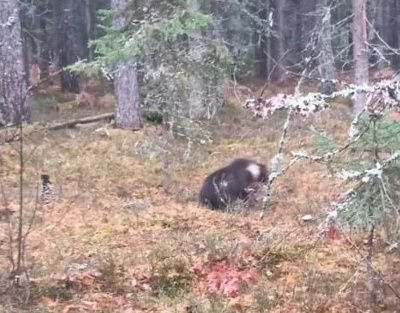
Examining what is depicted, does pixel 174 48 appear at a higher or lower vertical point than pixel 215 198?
higher

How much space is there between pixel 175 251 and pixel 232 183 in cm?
384

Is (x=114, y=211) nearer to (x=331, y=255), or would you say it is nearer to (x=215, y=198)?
(x=215, y=198)

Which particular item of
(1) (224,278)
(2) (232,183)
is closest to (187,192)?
(2) (232,183)

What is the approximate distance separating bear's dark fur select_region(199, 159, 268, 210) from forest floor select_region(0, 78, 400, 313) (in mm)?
337

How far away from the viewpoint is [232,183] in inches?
455

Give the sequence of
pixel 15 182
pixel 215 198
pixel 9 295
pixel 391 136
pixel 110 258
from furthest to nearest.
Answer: pixel 15 182, pixel 215 198, pixel 110 258, pixel 9 295, pixel 391 136

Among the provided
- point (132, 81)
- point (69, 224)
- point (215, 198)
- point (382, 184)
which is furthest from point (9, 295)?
point (132, 81)

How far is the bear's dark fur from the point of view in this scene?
1137cm

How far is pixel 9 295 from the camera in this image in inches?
255

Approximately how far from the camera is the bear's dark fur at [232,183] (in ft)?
37.3

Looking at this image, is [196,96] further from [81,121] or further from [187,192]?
[187,192]

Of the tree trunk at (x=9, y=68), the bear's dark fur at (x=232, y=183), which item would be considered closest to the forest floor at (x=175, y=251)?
the bear's dark fur at (x=232, y=183)

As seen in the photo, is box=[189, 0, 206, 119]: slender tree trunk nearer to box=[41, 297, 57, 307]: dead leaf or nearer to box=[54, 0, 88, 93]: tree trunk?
box=[41, 297, 57, 307]: dead leaf

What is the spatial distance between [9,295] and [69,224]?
281 cm
